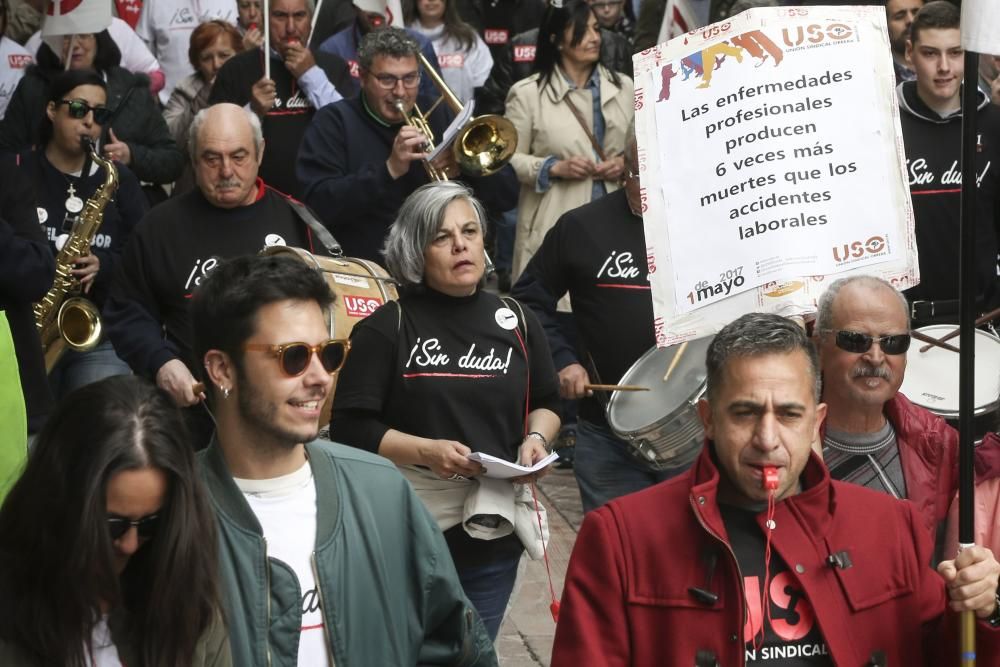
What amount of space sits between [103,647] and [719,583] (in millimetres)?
1336

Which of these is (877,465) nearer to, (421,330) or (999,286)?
(421,330)

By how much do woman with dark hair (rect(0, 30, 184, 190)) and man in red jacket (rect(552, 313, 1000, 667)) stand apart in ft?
17.9

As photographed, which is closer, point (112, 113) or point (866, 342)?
point (866, 342)

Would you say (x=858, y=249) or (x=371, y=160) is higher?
(x=371, y=160)

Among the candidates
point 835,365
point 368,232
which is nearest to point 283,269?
point 835,365

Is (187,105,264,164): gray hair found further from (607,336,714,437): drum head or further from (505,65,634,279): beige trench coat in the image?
(505,65,634,279): beige trench coat

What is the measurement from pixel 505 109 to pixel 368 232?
91.9 inches

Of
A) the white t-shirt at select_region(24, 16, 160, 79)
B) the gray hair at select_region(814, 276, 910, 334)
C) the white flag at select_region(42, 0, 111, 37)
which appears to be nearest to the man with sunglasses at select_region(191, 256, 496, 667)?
the gray hair at select_region(814, 276, 910, 334)

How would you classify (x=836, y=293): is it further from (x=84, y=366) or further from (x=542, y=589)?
(x=84, y=366)

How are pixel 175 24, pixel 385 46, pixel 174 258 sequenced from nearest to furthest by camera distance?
pixel 174 258 < pixel 385 46 < pixel 175 24

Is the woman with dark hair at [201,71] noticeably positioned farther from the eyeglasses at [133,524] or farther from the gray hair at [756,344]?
the eyeglasses at [133,524]

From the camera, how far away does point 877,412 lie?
5.02 metres

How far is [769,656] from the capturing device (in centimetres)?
371

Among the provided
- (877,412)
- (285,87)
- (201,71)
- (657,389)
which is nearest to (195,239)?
(657,389)
